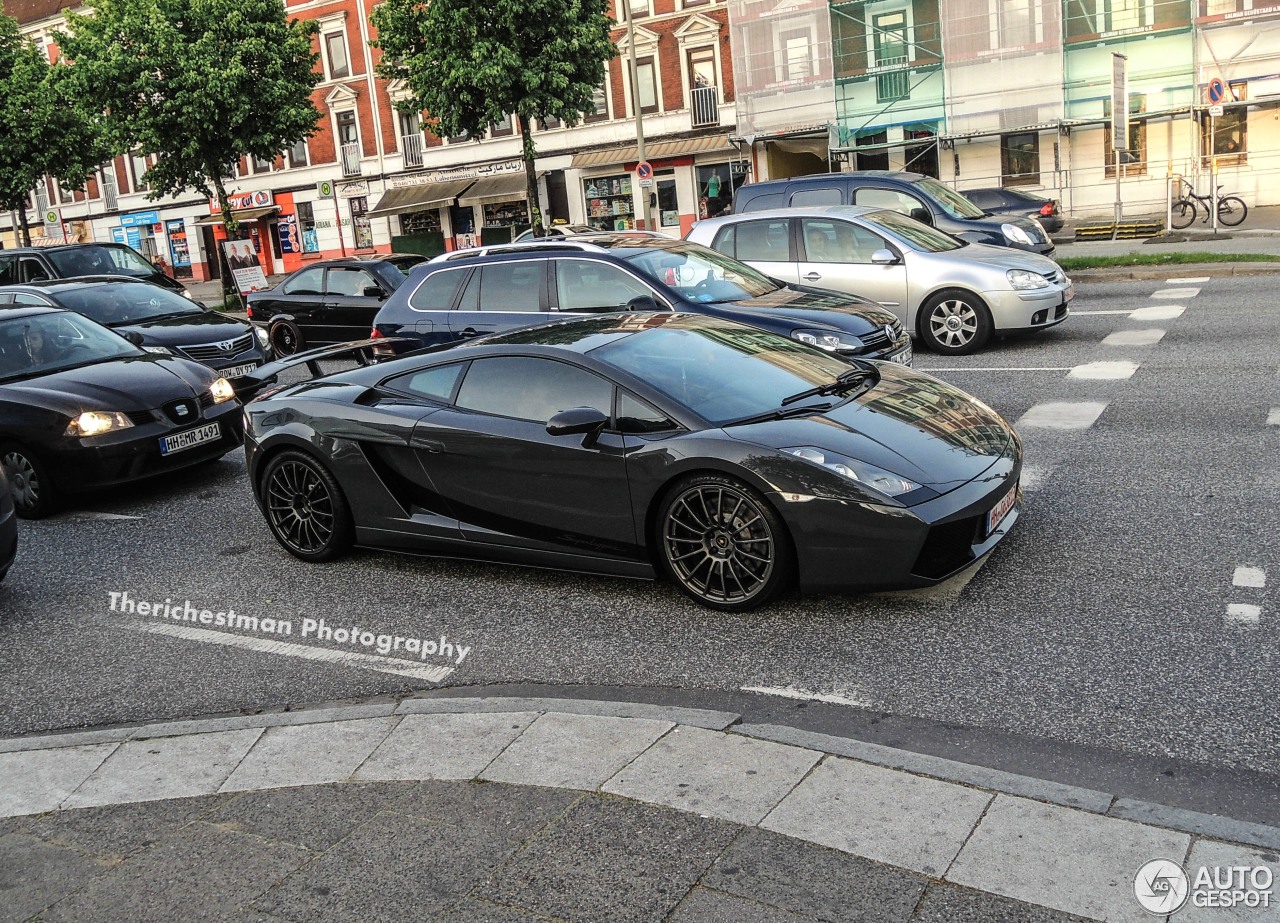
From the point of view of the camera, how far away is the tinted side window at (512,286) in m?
10.3

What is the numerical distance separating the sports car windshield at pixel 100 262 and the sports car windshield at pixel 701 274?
11.6 meters

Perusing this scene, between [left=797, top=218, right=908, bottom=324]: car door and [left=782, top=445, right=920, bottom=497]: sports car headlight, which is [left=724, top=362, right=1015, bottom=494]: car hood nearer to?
[left=782, top=445, right=920, bottom=497]: sports car headlight

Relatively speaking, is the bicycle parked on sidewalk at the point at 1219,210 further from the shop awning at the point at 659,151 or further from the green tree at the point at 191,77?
the green tree at the point at 191,77

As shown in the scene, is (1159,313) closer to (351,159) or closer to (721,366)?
(721,366)

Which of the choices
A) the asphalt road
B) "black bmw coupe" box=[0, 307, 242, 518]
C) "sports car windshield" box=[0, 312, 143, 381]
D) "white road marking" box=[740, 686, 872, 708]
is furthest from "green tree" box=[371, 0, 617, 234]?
"white road marking" box=[740, 686, 872, 708]

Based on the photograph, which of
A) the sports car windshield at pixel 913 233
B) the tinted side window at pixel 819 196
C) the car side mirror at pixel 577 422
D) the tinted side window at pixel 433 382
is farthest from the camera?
the tinted side window at pixel 819 196

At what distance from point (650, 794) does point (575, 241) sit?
7.30m

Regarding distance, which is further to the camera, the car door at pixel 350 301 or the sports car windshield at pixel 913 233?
the car door at pixel 350 301

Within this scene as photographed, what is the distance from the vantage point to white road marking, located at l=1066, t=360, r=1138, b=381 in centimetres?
1050

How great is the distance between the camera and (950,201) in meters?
17.3

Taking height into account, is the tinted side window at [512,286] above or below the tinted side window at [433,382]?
above

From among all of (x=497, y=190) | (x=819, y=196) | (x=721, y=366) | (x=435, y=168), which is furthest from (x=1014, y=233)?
(x=435, y=168)

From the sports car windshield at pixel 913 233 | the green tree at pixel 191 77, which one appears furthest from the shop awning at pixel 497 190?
the sports car windshield at pixel 913 233

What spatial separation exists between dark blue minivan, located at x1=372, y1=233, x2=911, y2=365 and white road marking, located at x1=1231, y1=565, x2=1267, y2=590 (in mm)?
4256
